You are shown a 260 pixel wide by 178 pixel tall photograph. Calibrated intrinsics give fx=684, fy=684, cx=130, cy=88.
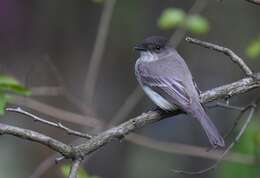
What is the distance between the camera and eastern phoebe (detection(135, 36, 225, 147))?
163 inches

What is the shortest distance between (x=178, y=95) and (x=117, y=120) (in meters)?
2.29

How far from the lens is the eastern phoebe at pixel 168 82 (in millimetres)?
4152

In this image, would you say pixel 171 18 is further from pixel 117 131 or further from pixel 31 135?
pixel 31 135

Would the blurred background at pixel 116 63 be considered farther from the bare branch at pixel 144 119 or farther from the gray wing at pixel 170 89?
the bare branch at pixel 144 119

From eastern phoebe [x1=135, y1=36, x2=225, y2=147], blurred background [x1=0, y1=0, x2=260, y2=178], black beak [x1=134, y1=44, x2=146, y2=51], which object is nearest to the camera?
eastern phoebe [x1=135, y1=36, x2=225, y2=147]

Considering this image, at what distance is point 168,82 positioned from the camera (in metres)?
4.60

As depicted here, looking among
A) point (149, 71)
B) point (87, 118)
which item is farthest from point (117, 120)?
point (149, 71)

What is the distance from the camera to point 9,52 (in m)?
7.61

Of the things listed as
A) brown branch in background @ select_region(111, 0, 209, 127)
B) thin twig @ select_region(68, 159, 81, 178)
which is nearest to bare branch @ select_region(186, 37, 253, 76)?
thin twig @ select_region(68, 159, 81, 178)

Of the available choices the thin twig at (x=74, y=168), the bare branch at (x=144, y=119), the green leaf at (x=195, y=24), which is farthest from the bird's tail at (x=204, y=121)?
the green leaf at (x=195, y=24)

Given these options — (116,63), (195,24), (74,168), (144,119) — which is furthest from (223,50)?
(116,63)

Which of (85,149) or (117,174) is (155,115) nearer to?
(85,149)

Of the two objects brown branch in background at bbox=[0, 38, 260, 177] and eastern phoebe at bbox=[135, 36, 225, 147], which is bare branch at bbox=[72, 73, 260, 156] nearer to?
brown branch in background at bbox=[0, 38, 260, 177]

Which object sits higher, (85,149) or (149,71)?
(149,71)
